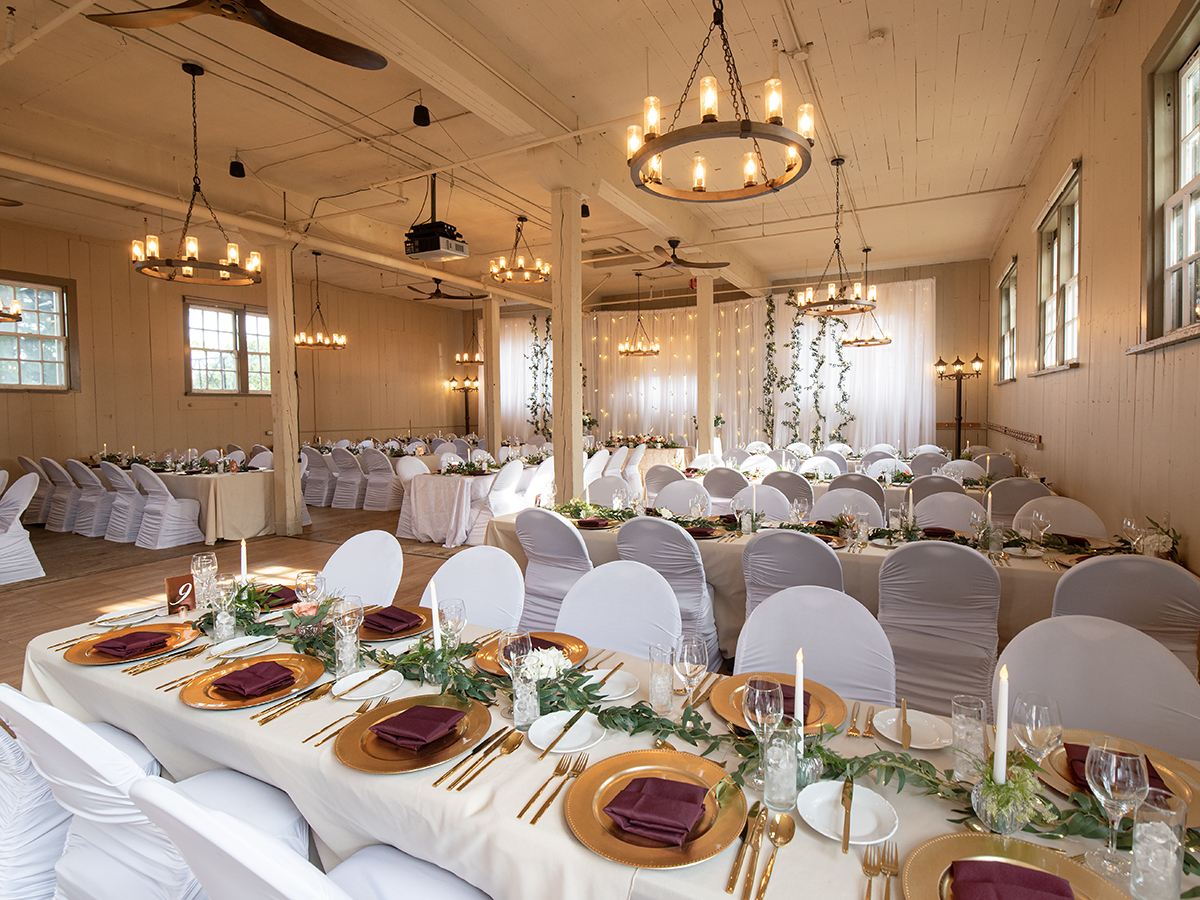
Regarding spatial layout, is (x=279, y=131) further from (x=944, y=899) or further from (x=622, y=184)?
(x=944, y=899)

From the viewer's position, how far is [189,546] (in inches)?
295

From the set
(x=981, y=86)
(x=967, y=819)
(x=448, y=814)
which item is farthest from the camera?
(x=981, y=86)

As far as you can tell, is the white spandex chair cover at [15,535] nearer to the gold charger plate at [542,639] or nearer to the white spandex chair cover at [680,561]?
the white spandex chair cover at [680,561]

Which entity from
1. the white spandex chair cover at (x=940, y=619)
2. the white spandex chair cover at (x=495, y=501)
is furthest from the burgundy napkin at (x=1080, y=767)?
the white spandex chair cover at (x=495, y=501)

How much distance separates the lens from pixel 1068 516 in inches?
159

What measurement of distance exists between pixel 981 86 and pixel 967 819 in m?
5.96

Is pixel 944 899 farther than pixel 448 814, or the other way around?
pixel 448 814

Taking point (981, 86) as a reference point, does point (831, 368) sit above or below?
below

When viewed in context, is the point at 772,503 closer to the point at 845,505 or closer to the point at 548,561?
the point at 845,505

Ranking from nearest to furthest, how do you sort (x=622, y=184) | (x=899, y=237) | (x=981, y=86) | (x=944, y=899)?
(x=944, y=899), (x=981, y=86), (x=622, y=184), (x=899, y=237)

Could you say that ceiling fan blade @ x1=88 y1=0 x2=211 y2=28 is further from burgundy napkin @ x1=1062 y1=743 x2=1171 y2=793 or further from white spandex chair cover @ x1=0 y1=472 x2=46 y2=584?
white spandex chair cover @ x1=0 y1=472 x2=46 y2=584

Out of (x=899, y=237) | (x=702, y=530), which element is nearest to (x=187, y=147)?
(x=702, y=530)

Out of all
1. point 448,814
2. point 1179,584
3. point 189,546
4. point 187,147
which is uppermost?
point 187,147

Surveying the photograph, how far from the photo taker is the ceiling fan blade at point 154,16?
249cm
